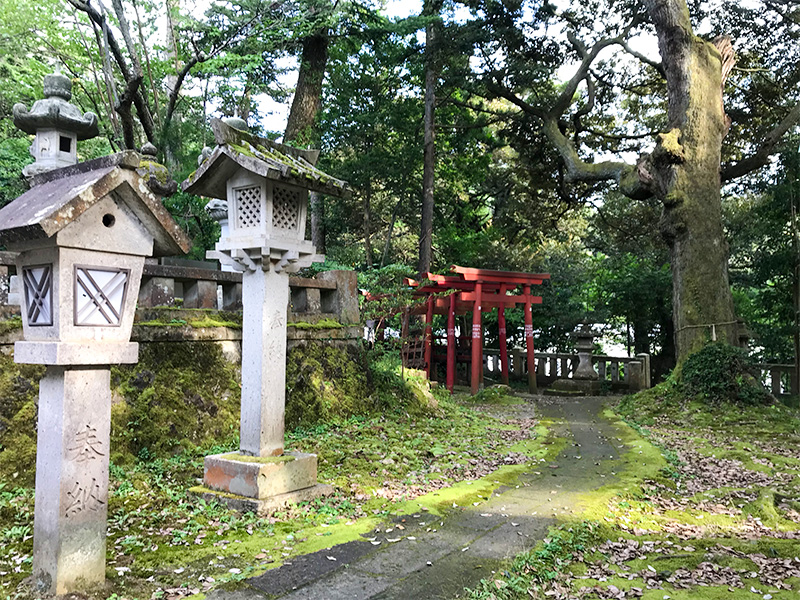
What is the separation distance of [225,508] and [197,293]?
3344 millimetres

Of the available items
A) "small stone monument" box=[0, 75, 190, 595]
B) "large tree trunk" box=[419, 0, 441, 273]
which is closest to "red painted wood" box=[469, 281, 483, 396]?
"large tree trunk" box=[419, 0, 441, 273]

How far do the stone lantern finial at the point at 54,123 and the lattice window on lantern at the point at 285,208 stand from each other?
5.47 metres

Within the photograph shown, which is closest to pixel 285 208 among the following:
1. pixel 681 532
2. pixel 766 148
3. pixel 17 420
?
pixel 17 420

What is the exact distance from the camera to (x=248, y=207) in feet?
16.4

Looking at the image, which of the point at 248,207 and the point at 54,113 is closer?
the point at 248,207

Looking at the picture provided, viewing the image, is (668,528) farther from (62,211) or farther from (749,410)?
(749,410)

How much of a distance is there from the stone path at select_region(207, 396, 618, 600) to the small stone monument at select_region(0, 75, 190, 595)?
813 mm

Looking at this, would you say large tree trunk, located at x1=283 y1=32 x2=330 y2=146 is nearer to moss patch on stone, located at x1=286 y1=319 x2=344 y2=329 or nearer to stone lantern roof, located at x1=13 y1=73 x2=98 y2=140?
stone lantern roof, located at x1=13 y1=73 x2=98 y2=140

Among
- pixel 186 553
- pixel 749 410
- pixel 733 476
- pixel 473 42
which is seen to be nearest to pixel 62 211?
pixel 186 553

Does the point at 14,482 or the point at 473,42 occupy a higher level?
the point at 473,42

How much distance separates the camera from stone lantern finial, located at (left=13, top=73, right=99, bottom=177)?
863 centimetres

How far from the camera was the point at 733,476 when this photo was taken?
623cm

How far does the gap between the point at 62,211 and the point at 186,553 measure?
7.15 ft

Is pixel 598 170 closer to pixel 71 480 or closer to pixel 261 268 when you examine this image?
pixel 261 268
